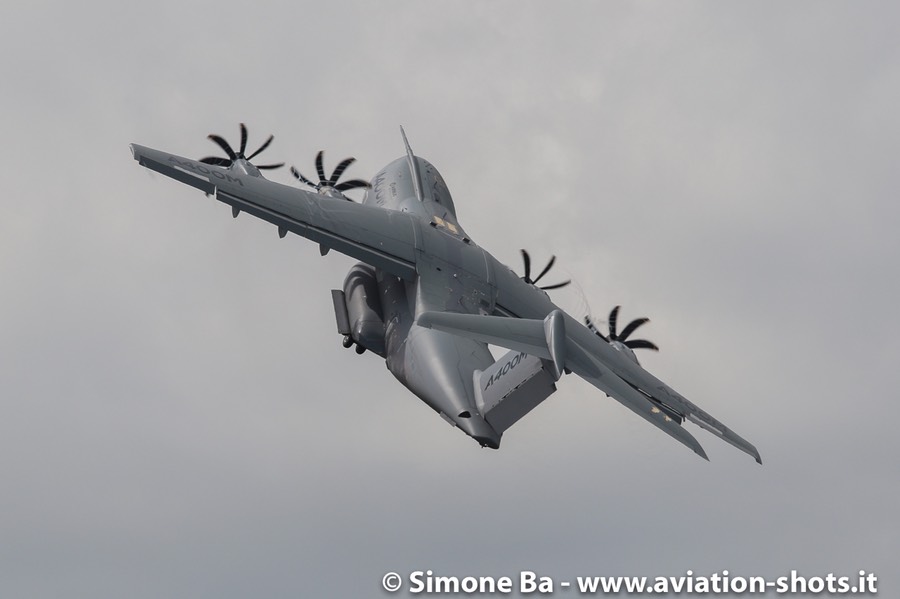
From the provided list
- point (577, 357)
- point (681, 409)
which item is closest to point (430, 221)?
point (681, 409)

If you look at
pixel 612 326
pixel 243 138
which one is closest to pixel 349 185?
pixel 243 138

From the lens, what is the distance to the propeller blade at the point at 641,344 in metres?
62.4

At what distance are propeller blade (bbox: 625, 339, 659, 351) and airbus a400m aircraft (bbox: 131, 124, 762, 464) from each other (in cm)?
4

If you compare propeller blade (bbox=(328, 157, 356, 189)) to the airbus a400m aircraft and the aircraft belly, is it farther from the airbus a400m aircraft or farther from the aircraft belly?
the aircraft belly

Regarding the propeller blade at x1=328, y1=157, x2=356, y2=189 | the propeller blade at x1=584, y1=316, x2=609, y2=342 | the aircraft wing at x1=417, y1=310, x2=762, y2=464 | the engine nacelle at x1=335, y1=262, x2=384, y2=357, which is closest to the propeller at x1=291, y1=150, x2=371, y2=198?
the propeller blade at x1=328, y1=157, x2=356, y2=189

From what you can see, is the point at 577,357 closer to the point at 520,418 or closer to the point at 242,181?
the point at 520,418

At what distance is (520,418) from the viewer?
49906 millimetres

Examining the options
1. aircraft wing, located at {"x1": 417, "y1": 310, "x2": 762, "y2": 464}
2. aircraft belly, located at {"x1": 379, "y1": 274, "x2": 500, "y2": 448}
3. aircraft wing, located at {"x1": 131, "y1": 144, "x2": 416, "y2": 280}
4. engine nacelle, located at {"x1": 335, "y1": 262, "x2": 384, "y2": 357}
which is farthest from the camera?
engine nacelle, located at {"x1": 335, "y1": 262, "x2": 384, "y2": 357}

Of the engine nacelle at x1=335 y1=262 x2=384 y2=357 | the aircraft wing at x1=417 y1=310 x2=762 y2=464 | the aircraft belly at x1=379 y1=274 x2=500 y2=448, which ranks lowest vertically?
the aircraft wing at x1=417 y1=310 x2=762 y2=464

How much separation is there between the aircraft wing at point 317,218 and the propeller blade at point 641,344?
981cm

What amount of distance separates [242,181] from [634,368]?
14750mm

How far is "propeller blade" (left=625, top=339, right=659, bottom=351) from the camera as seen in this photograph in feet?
205

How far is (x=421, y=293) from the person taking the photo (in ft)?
185

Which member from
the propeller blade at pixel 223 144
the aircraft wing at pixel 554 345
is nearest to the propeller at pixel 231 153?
the propeller blade at pixel 223 144
